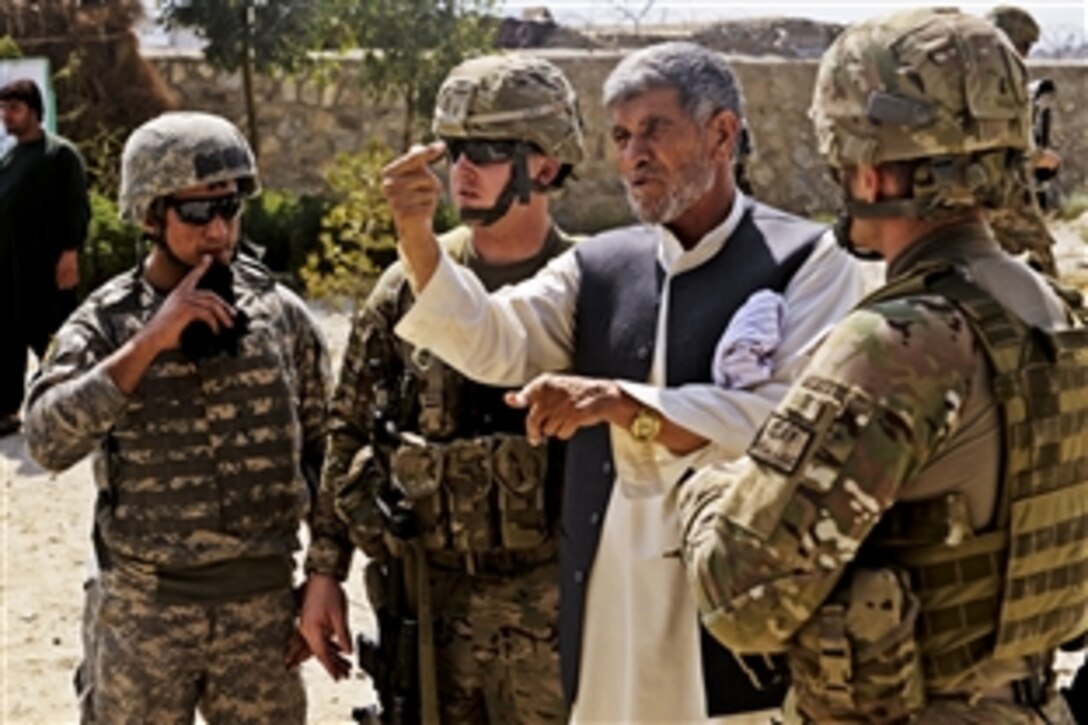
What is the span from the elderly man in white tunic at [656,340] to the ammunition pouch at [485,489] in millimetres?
211

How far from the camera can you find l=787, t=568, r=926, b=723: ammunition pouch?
87.7 inches

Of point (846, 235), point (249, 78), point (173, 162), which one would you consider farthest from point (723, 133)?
point (249, 78)

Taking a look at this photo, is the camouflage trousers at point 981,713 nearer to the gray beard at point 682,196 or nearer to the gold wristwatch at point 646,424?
the gold wristwatch at point 646,424

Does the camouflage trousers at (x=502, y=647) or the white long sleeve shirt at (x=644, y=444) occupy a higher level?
the white long sleeve shirt at (x=644, y=444)

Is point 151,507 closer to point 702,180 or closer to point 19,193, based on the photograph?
point 702,180

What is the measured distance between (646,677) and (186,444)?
115 cm

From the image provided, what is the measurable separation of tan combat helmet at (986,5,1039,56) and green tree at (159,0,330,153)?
979 cm

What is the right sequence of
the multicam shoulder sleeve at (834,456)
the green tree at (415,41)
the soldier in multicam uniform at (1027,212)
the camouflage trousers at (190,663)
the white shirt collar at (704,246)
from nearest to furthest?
the multicam shoulder sleeve at (834,456)
the soldier in multicam uniform at (1027,212)
the white shirt collar at (704,246)
the camouflage trousers at (190,663)
the green tree at (415,41)

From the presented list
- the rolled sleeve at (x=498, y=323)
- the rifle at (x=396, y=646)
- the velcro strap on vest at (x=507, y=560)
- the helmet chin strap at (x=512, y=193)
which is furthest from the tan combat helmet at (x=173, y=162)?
the velcro strap on vest at (x=507, y=560)

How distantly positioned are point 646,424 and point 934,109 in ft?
2.50

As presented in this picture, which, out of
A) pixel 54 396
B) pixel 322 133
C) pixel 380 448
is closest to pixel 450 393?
pixel 380 448

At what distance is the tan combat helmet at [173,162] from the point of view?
3520 mm

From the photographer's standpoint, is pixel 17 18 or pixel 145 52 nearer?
pixel 17 18

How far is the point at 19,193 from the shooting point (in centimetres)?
885
